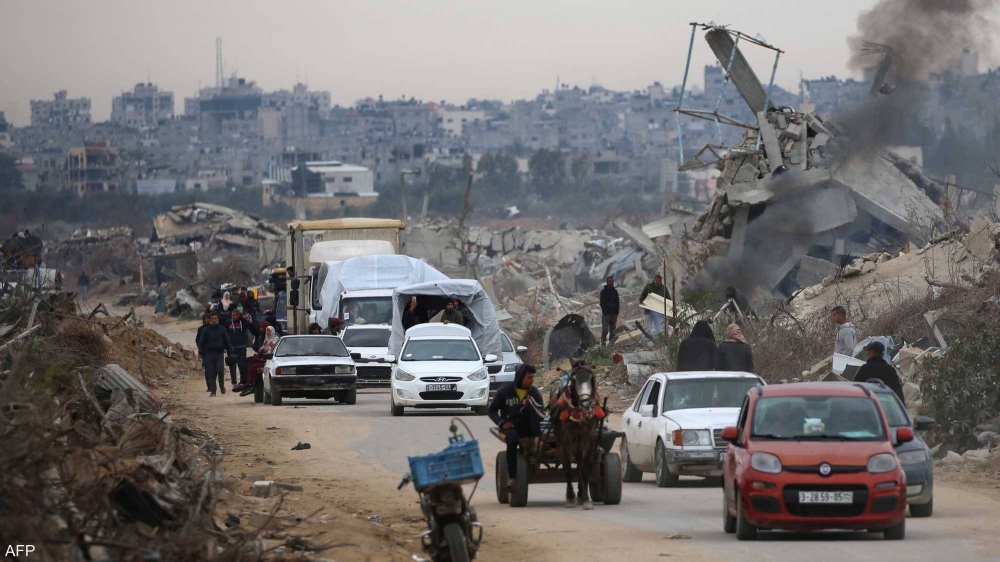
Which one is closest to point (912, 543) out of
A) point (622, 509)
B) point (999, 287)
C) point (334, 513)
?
point (622, 509)

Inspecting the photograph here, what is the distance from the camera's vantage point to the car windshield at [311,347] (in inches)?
1061

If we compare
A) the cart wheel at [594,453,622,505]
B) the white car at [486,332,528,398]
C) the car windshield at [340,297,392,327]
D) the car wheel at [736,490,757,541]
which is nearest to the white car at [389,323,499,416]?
the white car at [486,332,528,398]

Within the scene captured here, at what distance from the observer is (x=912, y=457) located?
12773 mm

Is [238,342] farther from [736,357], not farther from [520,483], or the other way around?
[520,483]

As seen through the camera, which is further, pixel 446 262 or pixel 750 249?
pixel 446 262

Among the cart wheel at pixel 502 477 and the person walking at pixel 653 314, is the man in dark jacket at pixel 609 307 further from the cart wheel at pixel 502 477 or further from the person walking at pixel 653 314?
the cart wheel at pixel 502 477

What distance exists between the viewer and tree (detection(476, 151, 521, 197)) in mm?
185500

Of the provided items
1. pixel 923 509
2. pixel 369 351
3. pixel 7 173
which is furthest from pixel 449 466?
pixel 7 173

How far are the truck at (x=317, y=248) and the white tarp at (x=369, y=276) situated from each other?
76.5 inches

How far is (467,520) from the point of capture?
34.2ft

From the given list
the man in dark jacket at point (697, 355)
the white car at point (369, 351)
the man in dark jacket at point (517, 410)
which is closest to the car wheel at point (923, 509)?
the man in dark jacket at point (517, 410)

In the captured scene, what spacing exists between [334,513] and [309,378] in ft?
43.4

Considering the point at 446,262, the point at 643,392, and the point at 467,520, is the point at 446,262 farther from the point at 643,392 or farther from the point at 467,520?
the point at 467,520

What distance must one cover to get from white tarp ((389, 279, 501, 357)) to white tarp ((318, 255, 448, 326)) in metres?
2.05
